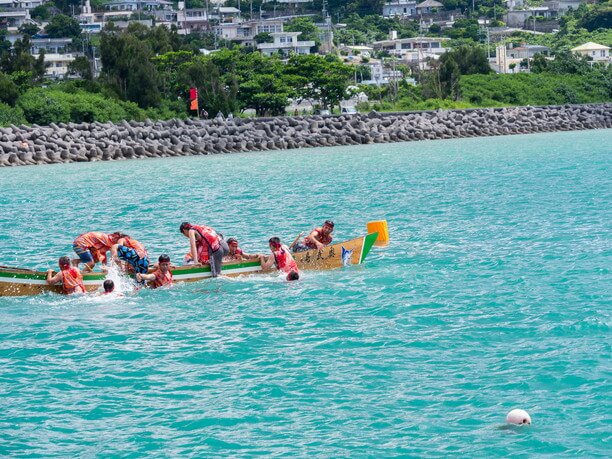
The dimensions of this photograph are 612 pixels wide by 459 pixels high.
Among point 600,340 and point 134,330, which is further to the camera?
point 134,330

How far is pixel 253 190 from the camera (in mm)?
45250

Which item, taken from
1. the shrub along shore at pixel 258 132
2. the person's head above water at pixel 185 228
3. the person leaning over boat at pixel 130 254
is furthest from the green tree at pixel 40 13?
the person leaning over boat at pixel 130 254

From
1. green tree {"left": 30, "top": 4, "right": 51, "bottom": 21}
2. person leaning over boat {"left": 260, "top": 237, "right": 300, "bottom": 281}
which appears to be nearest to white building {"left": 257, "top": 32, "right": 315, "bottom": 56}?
green tree {"left": 30, "top": 4, "right": 51, "bottom": 21}

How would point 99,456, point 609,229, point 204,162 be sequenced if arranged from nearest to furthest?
point 99,456 → point 609,229 → point 204,162

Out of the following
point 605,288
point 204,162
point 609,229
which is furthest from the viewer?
point 204,162

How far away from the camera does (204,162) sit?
61.5m

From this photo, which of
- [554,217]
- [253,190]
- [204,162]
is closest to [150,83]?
[204,162]

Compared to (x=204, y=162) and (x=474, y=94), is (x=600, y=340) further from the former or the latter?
(x=474, y=94)

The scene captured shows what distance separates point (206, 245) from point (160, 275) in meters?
1.09

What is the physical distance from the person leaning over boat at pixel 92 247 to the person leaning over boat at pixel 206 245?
1577 mm

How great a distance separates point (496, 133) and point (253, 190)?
40709mm

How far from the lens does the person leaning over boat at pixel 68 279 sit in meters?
22.2

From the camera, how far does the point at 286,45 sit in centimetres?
14462

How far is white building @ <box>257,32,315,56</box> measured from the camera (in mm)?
143875
